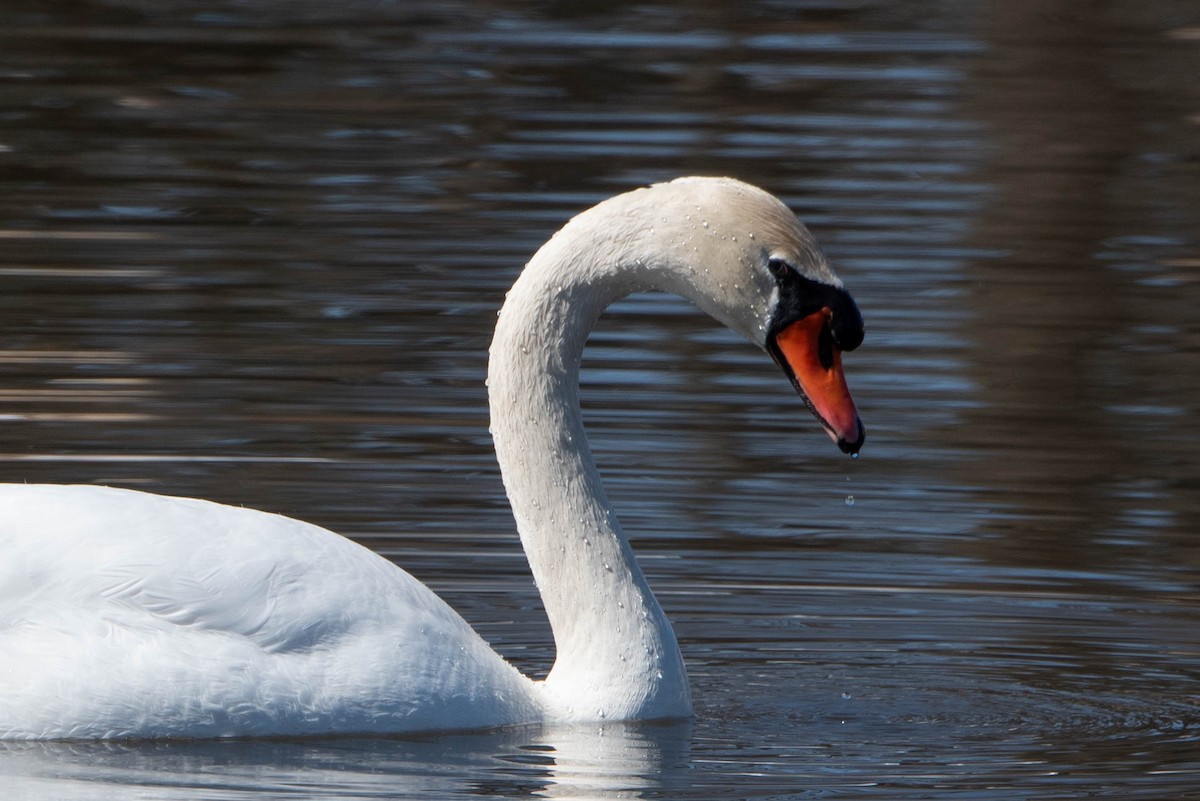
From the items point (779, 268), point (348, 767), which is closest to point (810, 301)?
point (779, 268)

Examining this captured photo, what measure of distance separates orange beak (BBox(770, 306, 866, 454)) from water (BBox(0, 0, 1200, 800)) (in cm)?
71

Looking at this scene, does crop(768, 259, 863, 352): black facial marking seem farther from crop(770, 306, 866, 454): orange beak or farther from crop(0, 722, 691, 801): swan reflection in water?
crop(0, 722, 691, 801): swan reflection in water

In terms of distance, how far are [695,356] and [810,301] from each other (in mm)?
4381

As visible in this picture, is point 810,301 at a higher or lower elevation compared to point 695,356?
higher

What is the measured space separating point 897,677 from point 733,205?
4.59 ft

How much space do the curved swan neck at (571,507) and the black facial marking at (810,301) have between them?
352 millimetres

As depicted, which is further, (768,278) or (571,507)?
(571,507)

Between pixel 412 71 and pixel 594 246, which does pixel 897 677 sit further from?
pixel 412 71

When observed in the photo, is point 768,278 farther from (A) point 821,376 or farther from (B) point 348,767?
(B) point 348,767

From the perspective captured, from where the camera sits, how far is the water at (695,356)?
260 inches

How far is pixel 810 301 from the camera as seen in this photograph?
21.2 feet

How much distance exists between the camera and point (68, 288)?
38.7 ft

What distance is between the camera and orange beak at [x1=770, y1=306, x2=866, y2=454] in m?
6.50

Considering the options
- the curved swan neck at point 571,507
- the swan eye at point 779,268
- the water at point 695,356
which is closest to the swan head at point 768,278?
the swan eye at point 779,268
